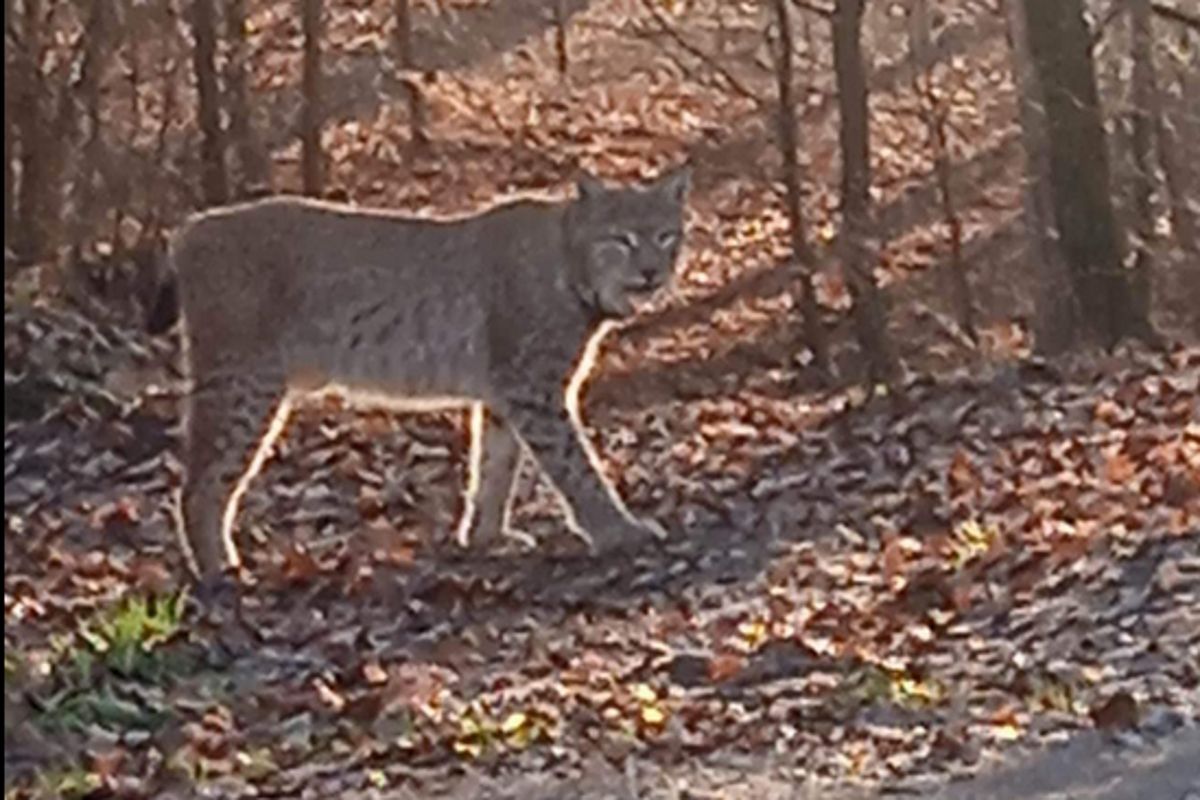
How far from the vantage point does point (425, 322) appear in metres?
3.63

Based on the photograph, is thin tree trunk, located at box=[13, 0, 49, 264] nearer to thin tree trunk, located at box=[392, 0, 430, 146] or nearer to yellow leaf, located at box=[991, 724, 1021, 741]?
thin tree trunk, located at box=[392, 0, 430, 146]

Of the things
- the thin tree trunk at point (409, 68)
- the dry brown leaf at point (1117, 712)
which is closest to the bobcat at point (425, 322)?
the thin tree trunk at point (409, 68)

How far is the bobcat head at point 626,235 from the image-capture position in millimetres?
3424

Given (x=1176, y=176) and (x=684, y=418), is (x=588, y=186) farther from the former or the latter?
(x=1176, y=176)

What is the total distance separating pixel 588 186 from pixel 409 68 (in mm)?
247

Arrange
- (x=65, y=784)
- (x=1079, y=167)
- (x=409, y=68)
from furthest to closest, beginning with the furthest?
1. (x=1079, y=167)
2. (x=409, y=68)
3. (x=65, y=784)

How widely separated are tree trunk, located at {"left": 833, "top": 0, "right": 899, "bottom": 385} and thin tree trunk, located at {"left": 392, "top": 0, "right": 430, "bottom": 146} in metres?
Result: 0.50

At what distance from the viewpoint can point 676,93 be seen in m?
3.45

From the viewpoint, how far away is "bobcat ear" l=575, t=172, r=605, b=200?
3.41m

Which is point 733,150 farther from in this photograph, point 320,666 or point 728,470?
point 320,666

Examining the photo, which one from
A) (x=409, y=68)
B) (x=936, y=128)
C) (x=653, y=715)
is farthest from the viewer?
(x=936, y=128)

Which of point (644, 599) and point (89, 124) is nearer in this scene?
point (89, 124)

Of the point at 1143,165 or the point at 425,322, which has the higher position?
the point at 1143,165

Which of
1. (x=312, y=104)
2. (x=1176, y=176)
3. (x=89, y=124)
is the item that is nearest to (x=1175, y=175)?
(x=1176, y=176)
